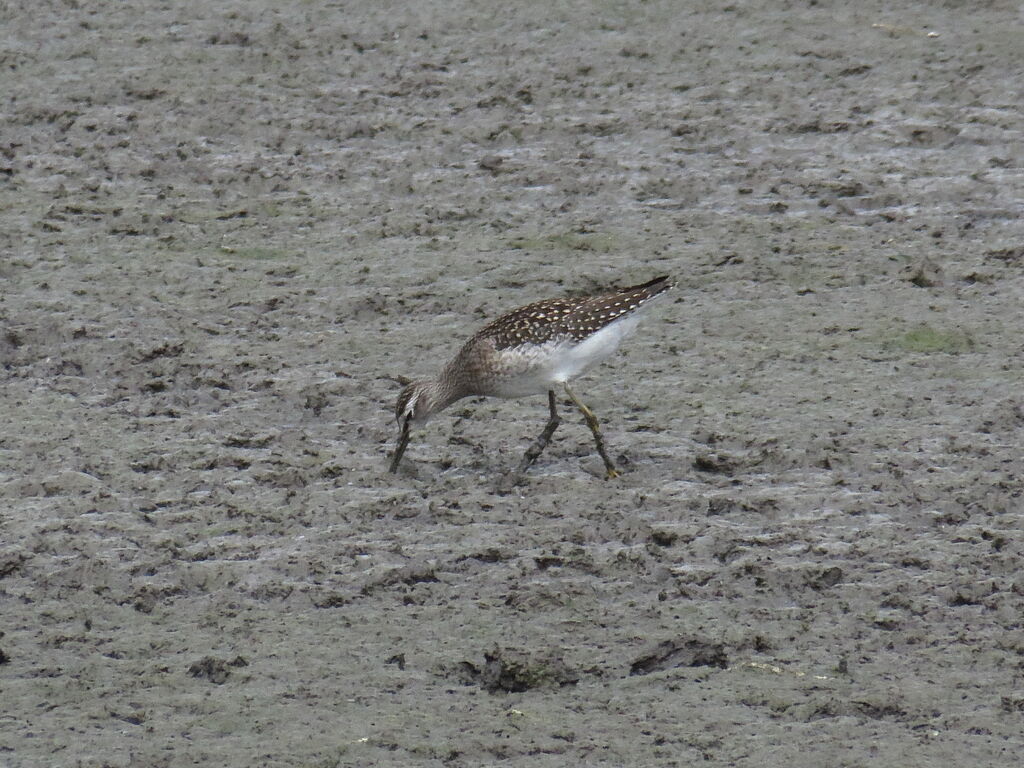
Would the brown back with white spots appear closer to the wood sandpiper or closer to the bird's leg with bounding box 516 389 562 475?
the wood sandpiper

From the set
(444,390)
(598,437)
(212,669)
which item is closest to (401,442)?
(444,390)

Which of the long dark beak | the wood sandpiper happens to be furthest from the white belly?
the long dark beak

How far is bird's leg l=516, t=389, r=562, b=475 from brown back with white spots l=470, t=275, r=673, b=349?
12.9 inches

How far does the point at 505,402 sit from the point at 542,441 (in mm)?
827

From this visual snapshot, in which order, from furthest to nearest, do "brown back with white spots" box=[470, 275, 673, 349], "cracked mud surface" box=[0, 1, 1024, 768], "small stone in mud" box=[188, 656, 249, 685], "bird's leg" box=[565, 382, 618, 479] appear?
"brown back with white spots" box=[470, 275, 673, 349]
"bird's leg" box=[565, 382, 618, 479]
"small stone in mud" box=[188, 656, 249, 685]
"cracked mud surface" box=[0, 1, 1024, 768]

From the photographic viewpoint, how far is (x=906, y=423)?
8.20 metres

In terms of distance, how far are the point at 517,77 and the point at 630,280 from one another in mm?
3444

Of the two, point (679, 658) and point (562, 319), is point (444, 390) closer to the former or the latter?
point (562, 319)

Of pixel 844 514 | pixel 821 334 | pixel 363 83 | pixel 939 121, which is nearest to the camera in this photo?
pixel 844 514

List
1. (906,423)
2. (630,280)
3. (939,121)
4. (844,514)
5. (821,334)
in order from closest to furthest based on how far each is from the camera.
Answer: (844,514), (906,423), (821,334), (630,280), (939,121)

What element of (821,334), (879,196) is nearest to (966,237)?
(879,196)

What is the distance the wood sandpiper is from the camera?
789 cm

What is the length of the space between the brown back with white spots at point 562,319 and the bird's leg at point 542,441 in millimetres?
327

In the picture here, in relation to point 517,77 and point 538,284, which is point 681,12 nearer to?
point 517,77
